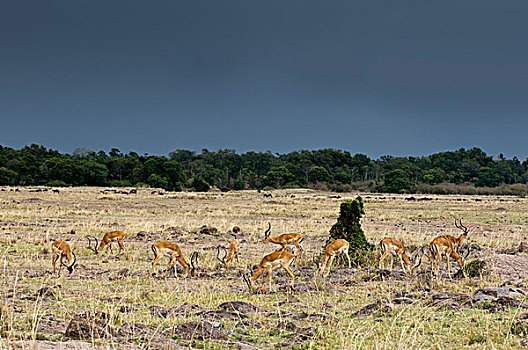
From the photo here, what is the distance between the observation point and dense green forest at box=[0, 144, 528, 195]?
4235 inches

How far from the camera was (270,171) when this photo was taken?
12825 centimetres

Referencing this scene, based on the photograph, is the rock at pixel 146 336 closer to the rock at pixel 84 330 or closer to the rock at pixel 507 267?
the rock at pixel 84 330

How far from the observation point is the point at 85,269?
14523 mm

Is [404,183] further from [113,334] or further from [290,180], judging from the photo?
[113,334]

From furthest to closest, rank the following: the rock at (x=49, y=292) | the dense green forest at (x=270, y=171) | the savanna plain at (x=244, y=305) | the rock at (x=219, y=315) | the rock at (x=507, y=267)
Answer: the dense green forest at (x=270, y=171) → the rock at (x=507, y=267) → the rock at (x=49, y=292) → the rock at (x=219, y=315) → the savanna plain at (x=244, y=305)

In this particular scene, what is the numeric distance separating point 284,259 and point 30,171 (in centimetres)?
10855

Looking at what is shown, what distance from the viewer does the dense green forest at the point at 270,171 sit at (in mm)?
107562

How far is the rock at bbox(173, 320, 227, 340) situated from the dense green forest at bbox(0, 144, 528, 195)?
9598 cm

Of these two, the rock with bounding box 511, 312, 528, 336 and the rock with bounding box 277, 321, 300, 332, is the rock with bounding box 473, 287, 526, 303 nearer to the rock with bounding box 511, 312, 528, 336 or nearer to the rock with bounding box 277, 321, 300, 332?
the rock with bounding box 511, 312, 528, 336

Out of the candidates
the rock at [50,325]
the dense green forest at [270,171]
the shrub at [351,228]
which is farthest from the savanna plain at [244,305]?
the dense green forest at [270,171]

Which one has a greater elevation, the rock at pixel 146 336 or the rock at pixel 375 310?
the rock at pixel 146 336

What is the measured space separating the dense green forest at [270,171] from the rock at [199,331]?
95976 mm

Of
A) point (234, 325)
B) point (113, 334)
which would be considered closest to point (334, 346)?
point (234, 325)

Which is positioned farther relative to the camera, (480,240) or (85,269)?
(480,240)
